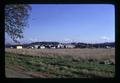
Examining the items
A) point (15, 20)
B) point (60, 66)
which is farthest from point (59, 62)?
point (15, 20)

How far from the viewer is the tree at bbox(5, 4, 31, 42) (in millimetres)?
2906

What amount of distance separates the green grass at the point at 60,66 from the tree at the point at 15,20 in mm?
187

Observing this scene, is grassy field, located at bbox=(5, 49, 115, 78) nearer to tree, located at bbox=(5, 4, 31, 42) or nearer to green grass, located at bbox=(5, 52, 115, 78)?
green grass, located at bbox=(5, 52, 115, 78)

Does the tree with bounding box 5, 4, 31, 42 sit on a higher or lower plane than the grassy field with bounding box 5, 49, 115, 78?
higher

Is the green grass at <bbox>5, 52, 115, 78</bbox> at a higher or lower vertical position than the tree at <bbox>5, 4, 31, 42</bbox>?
lower

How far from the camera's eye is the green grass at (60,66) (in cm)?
287

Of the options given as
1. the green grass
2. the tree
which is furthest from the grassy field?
the tree

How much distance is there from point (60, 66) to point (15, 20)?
576 mm

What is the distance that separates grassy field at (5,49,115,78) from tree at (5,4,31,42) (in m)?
0.15

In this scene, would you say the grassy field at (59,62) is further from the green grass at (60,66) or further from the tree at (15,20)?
the tree at (15,20)

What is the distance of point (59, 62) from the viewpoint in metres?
2.87

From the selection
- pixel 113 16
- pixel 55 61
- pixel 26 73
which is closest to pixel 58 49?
pixel 55 61

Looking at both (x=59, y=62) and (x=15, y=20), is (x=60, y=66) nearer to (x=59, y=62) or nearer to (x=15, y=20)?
(x=59, y=62)

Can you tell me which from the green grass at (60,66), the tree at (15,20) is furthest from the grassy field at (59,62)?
the tree at (15,20)
